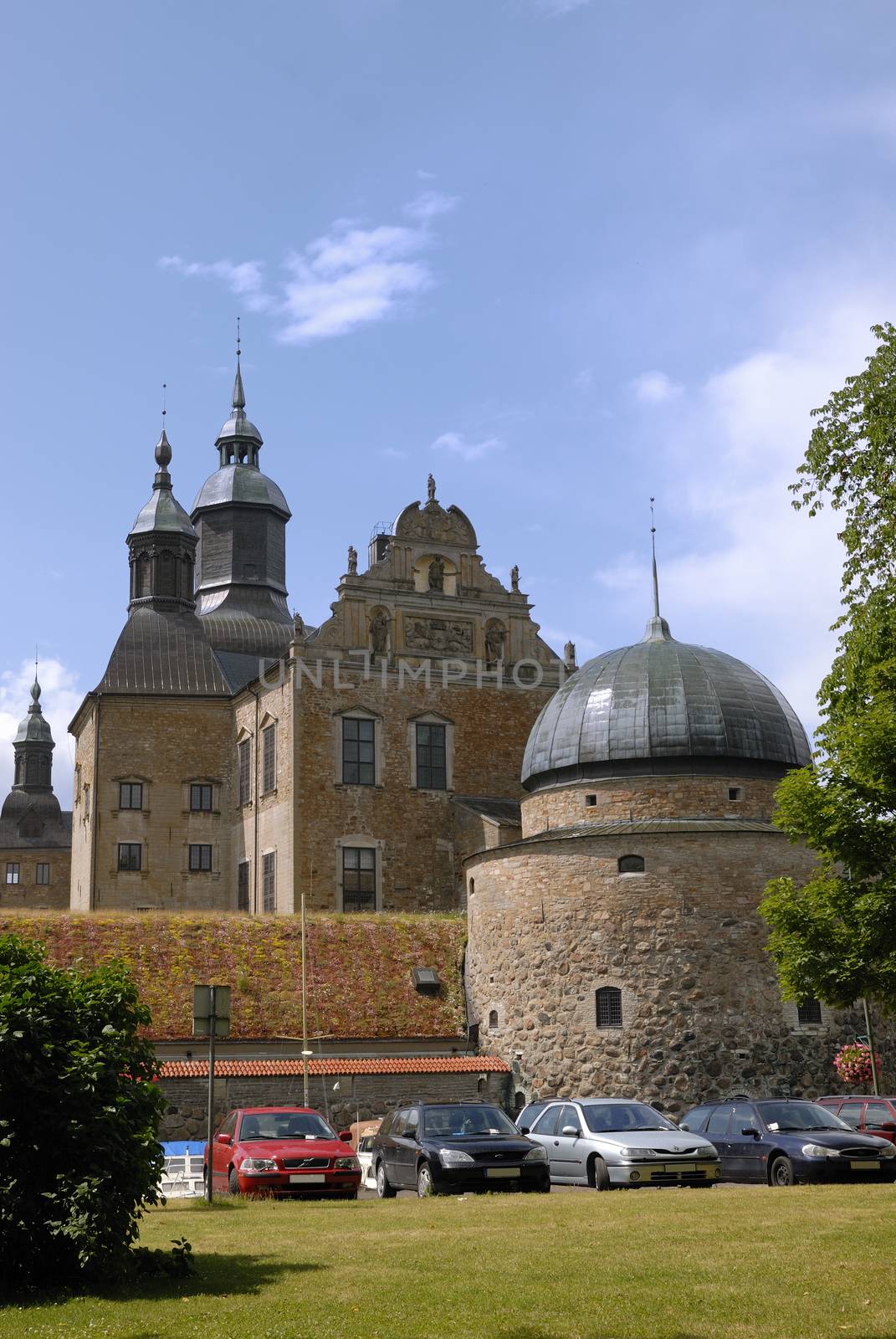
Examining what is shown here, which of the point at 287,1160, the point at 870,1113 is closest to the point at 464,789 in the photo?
the point at 870,1113

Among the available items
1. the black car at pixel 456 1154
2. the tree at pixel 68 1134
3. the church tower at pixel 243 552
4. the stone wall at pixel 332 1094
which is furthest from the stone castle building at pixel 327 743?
the tree at pixel 68 1134

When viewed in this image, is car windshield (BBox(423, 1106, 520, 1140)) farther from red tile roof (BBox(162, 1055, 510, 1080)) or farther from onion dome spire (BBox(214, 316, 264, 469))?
onion dome spire (BBox(214, 316, 264, 469))

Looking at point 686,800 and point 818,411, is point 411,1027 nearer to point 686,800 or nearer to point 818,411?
point 686,800

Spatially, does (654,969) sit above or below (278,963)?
below

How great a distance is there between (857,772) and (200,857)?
31760 mm

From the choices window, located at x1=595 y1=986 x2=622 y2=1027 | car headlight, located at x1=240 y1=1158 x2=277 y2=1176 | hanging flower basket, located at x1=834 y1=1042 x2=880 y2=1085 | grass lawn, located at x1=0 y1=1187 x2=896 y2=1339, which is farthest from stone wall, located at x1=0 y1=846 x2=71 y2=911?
grass lawn, located at x1=0 y1=1187 x2=896 y2=1339

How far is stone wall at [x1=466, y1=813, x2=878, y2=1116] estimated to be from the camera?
33.2 meters

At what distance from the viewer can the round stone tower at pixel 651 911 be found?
33312 millimetres

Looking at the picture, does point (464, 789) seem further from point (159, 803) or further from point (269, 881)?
point (159, 803)

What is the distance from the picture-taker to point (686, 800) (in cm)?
3659

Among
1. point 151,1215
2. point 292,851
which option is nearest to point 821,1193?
point 151,1215

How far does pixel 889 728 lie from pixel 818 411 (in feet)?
17.2

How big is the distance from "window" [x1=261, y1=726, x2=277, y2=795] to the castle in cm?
11

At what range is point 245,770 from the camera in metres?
50.5
